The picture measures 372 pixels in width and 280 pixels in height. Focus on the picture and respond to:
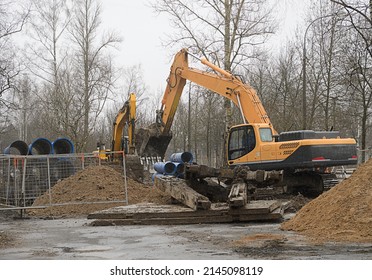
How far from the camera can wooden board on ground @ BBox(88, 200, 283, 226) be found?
12336 mm

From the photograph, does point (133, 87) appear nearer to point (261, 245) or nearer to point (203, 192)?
point (203, 192)

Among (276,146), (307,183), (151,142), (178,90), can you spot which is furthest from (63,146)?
(307,183)

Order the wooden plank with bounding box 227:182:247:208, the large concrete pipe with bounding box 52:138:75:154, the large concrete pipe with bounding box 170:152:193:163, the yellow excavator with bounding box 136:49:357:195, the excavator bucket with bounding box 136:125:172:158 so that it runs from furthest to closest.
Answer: the large concrete pipe with bounding box 52:138:75:154
the large concrete pipe with bounding box 170:152:193:163
the excavator bucket with bounding box 136:125:172:158
the yellow excavator with bounding box 136:49:357:195
the wooden plank with bounding box 227:182:247:208

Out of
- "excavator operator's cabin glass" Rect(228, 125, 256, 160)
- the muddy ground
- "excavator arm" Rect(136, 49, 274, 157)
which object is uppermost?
"excavator arm" Rect(136, 49, 274, 157)

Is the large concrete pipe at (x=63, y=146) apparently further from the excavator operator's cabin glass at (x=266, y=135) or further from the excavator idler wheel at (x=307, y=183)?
the excavator idler wheel at (x=307, y=183)

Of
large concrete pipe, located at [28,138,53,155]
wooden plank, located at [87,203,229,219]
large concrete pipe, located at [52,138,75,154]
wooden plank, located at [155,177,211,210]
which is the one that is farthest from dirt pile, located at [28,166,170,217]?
large concrete pipe, located at [52,138,75,154]

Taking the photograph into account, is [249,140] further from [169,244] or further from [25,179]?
[169,244]

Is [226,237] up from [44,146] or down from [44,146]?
down

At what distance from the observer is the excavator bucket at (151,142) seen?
73.4ft

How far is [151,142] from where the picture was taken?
2250 cm

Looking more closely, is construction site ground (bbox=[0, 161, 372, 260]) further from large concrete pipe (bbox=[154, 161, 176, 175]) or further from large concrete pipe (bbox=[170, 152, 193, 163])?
large concrete pipe (bbox=[170, 152, 193, 163])

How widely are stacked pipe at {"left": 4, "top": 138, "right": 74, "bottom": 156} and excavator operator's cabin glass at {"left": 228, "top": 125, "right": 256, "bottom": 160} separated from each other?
9.77 metres

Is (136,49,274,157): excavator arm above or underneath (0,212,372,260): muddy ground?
above

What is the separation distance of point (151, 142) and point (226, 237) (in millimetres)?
12689
